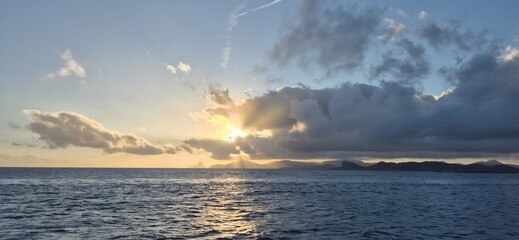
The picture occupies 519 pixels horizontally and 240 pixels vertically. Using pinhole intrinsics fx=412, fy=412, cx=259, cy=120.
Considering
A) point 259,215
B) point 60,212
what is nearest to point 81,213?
point 60,212

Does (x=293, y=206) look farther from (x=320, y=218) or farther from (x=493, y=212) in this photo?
(x=493, y=212)


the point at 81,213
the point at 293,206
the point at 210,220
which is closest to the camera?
the point at 210,220

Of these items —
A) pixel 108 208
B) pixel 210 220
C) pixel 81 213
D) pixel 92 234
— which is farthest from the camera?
pixel 108 208

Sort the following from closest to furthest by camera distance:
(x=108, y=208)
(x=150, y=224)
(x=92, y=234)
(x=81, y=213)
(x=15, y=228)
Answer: (x=92, y=234) → (x=15, y=228) → (x=150, y=224) → (x=81, y=213) → (x=108, y=208)

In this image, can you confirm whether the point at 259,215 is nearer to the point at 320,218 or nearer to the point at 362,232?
the point at 320,218

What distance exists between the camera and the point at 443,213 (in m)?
66.5

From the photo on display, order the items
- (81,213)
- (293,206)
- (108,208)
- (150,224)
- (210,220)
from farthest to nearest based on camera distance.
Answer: (293,206)
(108,208)
(81,213)
(210,220)
(150,224)

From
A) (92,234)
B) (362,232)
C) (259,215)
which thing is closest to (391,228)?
(362,232)

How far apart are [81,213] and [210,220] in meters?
19.1

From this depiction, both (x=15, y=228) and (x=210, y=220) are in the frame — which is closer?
(x=15, y=228)

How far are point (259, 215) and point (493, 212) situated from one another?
132ft

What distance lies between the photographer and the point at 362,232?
4553cm

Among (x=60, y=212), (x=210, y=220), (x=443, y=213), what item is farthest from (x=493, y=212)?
(x=60, y=212)

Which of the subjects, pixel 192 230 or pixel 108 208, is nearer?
pixel 192 230
